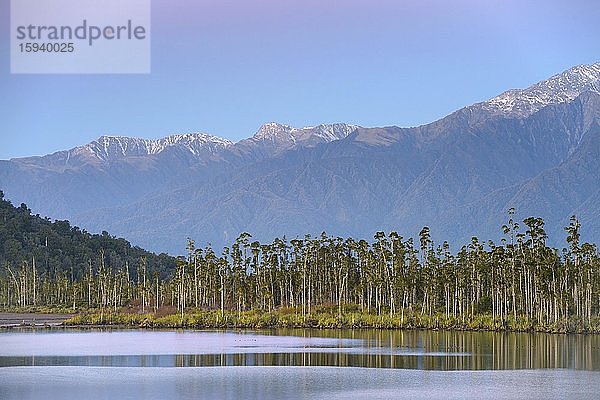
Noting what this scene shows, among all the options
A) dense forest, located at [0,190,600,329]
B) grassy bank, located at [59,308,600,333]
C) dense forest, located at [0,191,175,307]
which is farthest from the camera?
dense forest, located at [0,191,175,307]

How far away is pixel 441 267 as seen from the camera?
117500 millimetres

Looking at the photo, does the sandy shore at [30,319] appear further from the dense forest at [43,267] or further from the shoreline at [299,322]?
the dense forest at [43,267]

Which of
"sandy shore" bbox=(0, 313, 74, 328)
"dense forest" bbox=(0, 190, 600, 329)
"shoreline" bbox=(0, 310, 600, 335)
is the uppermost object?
"dense forest" bbox=(0, 190, 600, 329)

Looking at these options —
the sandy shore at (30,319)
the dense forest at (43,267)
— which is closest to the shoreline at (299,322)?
the sandy shore at (30,319)

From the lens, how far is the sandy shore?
11613cm

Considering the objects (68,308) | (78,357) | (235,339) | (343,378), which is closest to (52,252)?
(68,308)

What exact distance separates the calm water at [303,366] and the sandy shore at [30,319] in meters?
24.6

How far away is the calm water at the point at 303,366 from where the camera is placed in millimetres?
50500

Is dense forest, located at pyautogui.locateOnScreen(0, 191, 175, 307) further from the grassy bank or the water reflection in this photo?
the water reflection

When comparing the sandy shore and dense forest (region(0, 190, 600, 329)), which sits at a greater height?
dense forest (region(0, 190, 600, 329))

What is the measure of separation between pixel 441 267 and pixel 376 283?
355 inches

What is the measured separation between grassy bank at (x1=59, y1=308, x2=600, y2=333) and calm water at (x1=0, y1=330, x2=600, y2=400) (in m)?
6.46

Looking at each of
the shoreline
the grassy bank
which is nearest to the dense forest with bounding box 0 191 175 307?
the shoreline

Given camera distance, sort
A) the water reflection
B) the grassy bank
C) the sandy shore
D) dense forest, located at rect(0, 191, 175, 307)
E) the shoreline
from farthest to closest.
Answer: dense forest, located at rect(0, 191, 175, 307)
the sandy shore
the shoreline
the grassy bank
the water reflection
